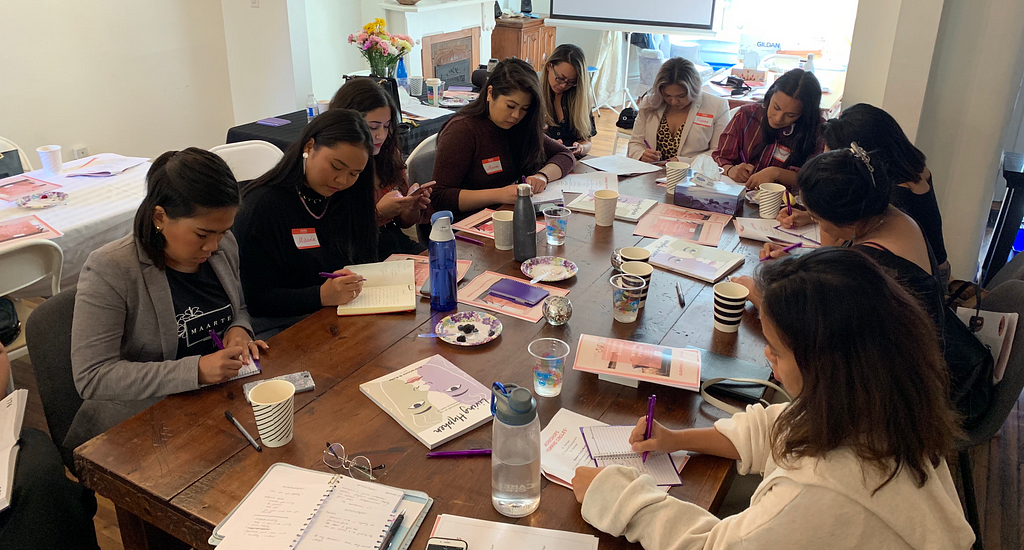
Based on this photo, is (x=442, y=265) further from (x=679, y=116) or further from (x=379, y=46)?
(x=379, y=46)

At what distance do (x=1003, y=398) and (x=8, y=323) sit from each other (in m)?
2.89

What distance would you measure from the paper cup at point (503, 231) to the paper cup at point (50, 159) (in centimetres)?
209

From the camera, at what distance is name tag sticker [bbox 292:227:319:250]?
6.42 feet

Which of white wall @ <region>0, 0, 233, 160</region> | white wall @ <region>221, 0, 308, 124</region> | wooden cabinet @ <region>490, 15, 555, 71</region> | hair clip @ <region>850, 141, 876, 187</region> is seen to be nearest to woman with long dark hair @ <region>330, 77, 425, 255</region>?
hair clip @ <region>850, 141, 876, 187</region>

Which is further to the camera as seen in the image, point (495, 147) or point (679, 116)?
point (679, 116)

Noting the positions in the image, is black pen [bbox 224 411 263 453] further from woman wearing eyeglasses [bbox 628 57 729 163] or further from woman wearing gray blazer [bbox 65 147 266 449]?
woman wearing eyeglasses [bbox 628 57 729 163]

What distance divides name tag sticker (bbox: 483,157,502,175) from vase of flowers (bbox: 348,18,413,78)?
1.57m

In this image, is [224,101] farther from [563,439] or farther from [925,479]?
[925,479]

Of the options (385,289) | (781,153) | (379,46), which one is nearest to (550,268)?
(385,289)

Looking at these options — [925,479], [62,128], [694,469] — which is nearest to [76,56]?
[62,128]

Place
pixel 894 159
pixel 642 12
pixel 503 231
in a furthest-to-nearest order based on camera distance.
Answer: pixel 642 12 → pixel 894 159 → pixel 503 231

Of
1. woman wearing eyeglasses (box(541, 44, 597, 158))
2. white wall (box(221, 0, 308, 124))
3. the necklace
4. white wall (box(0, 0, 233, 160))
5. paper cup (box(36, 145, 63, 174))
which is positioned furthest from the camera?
white wall (box(221, 0, 308, 124))

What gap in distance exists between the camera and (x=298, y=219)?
1.97 m

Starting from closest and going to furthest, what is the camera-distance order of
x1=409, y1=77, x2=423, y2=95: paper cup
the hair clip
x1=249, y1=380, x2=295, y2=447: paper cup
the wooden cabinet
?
x1=249, y1=380, x2=295, y2=447: paper cup < the hair clip < x1=409, y1=77, x2=423, y2=95: paper cup < the wooden cabinet
